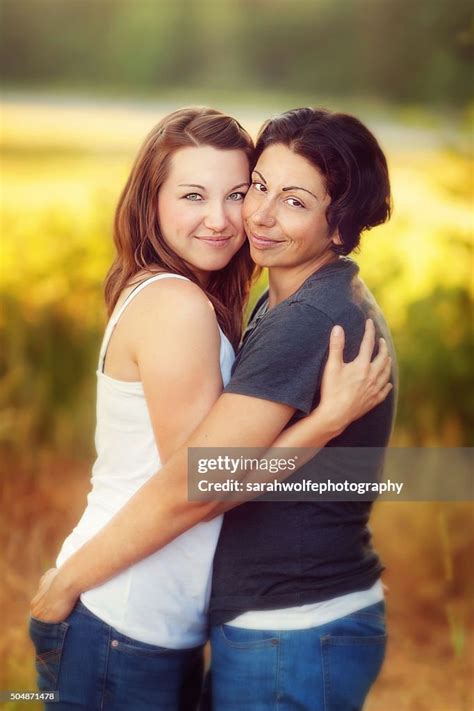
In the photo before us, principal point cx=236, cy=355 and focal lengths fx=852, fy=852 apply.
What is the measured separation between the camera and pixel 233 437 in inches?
50.3

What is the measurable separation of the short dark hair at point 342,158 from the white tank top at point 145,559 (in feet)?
0.93

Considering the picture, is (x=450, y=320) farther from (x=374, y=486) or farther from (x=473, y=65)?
(x=374, y=486)

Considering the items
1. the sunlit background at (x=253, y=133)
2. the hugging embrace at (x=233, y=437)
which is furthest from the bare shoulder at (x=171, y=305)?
the sunlit background at (x=253, y=133)

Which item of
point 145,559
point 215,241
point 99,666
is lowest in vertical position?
point 99,666

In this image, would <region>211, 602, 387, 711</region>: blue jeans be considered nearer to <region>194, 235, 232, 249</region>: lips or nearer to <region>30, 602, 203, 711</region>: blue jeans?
<region>30, 602, 203, 711</region>: blue jeans

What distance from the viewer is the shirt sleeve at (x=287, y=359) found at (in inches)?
49.9

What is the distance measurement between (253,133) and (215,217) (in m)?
1.34

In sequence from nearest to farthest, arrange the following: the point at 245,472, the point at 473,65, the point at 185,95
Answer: the point at 245,472, the point at 473,65, the point at 185,95

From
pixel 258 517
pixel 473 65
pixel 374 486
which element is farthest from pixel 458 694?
pixel 473 65

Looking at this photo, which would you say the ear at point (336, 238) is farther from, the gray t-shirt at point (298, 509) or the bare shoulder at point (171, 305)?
the bare shoulder at point (171, 305)

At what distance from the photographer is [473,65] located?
8.03 feet

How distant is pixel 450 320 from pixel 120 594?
63.7 inches

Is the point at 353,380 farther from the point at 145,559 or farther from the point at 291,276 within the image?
the point at 145,559

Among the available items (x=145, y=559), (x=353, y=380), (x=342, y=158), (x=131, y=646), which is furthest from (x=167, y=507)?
(x=342, y=158)
